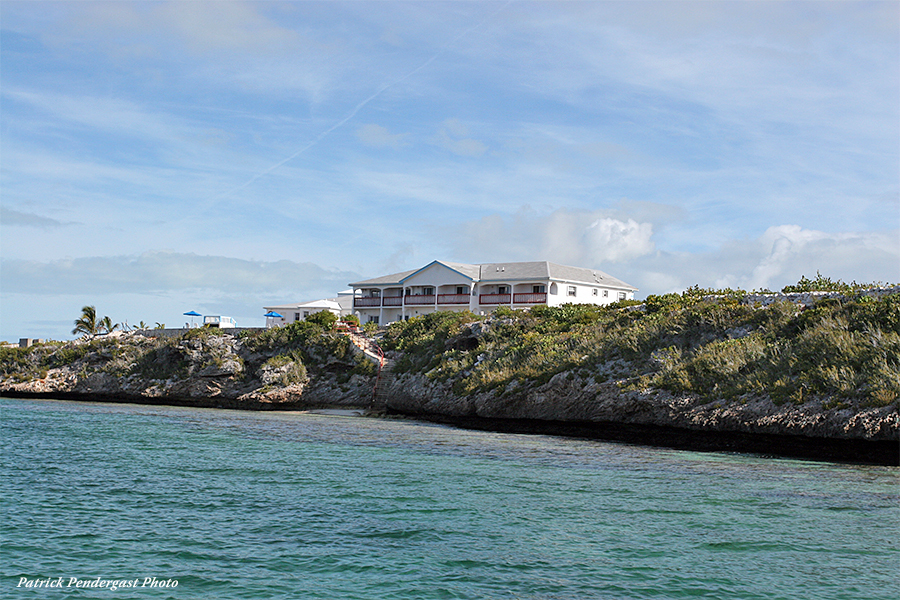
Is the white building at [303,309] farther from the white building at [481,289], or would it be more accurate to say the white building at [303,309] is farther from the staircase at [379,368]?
the staircase at [379,368]

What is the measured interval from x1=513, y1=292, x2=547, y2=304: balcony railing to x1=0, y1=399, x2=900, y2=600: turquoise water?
43.5 meters

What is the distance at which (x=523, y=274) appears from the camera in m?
66.4

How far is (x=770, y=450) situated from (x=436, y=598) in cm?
1545

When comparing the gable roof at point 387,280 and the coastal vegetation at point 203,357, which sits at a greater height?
the gable roof at point 387,280

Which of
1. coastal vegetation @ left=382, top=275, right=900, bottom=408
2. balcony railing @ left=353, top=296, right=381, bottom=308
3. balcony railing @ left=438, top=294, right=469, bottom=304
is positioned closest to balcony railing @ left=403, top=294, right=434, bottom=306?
balcony railing @ left=438, top=294, right=469, bottom=304

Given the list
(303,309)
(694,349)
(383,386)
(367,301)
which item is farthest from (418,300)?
(694,349)

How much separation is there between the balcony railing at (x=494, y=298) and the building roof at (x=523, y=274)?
157cm

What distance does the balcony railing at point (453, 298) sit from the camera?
67750mm

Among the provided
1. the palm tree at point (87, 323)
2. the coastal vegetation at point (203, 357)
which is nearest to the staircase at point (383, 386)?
the coastal vegetation at point (203, 357)

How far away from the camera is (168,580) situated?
28.0 ft

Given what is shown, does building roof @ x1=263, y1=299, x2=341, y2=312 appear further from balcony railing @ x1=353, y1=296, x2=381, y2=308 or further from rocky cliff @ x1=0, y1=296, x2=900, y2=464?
rocky cliff @ x1=0, y1=296, x2=900, y2=464

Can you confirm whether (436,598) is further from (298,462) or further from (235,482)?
(298,462)

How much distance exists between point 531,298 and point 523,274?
3.24 meters

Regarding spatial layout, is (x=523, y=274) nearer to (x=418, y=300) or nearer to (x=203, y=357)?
(x=418, y=300)
